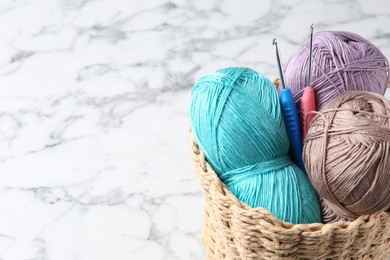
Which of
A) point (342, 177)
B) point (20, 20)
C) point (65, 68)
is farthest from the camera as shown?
point (20, 20)

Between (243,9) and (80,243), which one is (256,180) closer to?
(80,243)

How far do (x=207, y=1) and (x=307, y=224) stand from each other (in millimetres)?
670

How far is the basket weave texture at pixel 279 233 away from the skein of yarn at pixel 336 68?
12cm

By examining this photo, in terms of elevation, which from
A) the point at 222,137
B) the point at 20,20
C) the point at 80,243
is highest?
the point at 222,137

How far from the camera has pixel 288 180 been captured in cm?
58

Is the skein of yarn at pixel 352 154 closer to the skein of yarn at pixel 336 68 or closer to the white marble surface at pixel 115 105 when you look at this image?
the skein of yarn at pixel 336 68

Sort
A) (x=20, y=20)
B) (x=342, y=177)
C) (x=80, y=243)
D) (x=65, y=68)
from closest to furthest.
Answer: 1. (x=342, y=177)
2. (x=80, y=243)
3. (x=65, y=68)
4. (x=20, y=20)

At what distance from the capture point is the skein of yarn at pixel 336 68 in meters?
0.62

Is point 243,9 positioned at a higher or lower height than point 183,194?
higher

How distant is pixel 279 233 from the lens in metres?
0.54

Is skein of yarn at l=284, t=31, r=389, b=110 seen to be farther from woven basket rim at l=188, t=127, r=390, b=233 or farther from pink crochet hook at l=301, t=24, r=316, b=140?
woven basket rim at l=188, t=127, r=390, b=233

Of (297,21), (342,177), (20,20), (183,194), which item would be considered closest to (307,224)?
(342,177)

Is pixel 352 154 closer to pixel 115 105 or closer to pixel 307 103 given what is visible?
pixel 307 103

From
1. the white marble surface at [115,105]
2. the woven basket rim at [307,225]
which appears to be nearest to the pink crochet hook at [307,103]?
the woven basket rim at [307,225]
